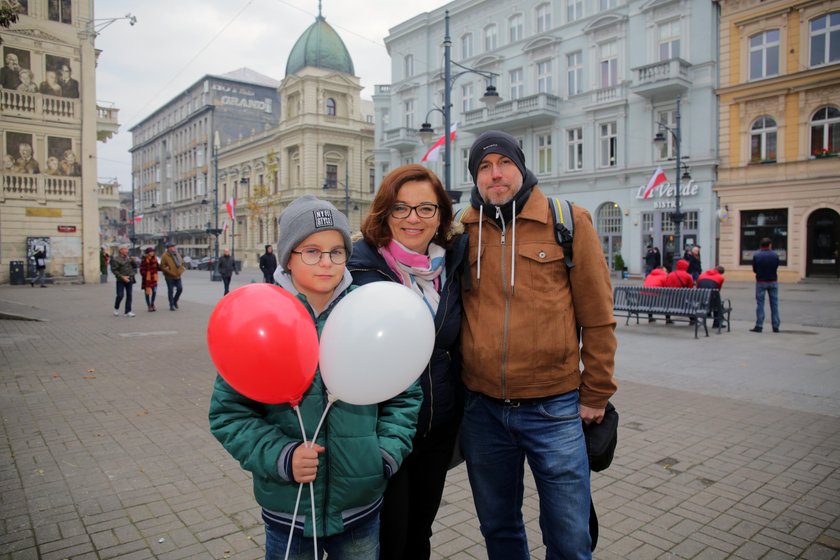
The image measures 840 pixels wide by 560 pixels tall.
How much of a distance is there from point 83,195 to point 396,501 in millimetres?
30790

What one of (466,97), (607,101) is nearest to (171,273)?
(607,101)

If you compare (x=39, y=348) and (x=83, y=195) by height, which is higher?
(x=83, y=195)

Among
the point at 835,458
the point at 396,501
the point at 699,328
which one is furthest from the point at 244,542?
the point at 699,328

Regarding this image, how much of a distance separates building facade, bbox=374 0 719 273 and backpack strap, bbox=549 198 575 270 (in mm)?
26292

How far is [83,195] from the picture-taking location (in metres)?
27.8

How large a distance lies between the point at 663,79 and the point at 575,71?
625cm

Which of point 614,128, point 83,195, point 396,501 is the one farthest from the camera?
point 614,128

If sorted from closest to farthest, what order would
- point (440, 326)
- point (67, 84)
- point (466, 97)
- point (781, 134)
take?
1. point (440, 326)
2. point (781, 134)
3. point (67, 84)
4. point (466, 97)

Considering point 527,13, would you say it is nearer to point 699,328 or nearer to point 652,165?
point 652,165

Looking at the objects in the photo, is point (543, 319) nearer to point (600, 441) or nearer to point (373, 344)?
point (600, 441)

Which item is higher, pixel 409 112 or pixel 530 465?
pixel 409 112

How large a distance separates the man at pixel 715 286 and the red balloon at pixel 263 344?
10.9m

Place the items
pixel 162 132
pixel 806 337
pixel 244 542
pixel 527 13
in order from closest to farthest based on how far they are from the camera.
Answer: pixel 244 542 → pixel 806 337 → pixel 527 13 → pixel 162 132

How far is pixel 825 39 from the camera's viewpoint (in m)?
24.1
